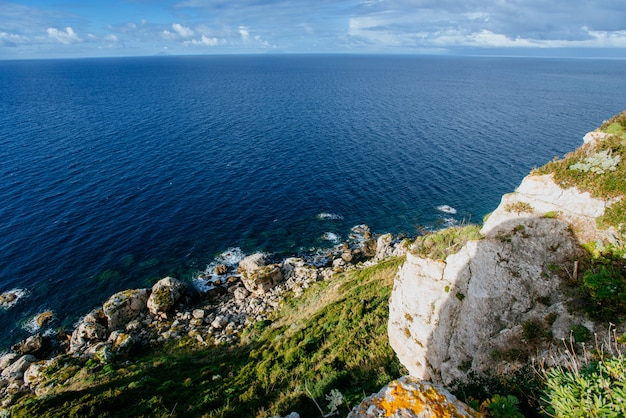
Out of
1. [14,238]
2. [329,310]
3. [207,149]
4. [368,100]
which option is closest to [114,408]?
[329,310]

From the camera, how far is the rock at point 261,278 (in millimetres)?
40375

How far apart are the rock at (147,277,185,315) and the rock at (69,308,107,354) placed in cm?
506

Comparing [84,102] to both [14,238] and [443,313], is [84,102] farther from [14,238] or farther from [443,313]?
[443,313]

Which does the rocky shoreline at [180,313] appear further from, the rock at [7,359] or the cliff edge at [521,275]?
the cliff edge at [521,275]

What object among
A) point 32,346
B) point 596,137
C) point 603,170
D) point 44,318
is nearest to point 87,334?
point 32,346

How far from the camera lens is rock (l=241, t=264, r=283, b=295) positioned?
40.4 meters

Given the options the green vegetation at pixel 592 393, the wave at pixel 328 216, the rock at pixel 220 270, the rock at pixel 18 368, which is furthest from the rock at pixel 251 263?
the green vegetation at pixel 592 393

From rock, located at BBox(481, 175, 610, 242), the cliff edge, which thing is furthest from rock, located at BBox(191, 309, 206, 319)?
rock, located at BBox(481, 175, 610, 242)

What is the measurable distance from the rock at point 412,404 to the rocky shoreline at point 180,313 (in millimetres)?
25451

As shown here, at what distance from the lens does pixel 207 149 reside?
84.1 m

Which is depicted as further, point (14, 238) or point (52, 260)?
point (14, 238)

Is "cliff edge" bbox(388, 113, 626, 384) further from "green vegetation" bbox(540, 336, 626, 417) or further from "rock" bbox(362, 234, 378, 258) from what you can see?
"rock" bbox(362, 234, 378, 258)

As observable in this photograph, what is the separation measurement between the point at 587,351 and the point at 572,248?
489cm

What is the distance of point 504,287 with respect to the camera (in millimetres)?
15117
